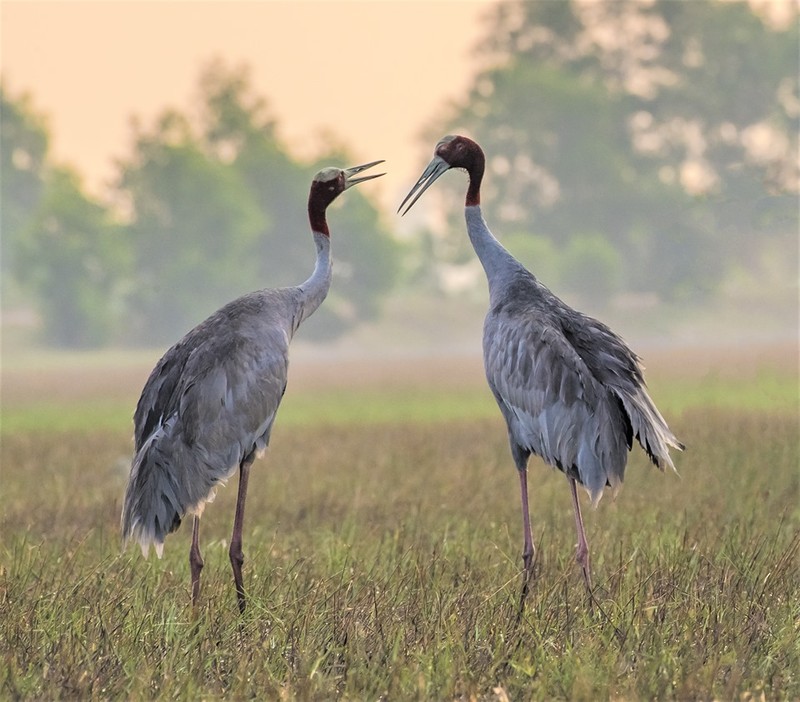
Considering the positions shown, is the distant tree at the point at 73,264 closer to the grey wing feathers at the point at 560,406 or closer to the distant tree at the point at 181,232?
the distant tree at the point at 181,232

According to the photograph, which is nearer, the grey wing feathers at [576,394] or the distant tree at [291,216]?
the grey wing feathers at [576,394]

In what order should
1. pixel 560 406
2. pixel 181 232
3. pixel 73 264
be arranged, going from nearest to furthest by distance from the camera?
pixel 560 406 → pixel 73 264 → pixel 181 232

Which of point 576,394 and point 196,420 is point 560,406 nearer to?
point 576,394

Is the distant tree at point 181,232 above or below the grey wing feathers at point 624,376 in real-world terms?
above

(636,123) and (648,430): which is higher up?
(636,123)

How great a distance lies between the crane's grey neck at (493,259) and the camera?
→ 657 cm

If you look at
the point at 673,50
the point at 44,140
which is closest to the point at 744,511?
the point at 673,50

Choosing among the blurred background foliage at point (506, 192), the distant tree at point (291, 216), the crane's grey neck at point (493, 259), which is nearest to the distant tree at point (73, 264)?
the blurred background foliage at point (506, 192)

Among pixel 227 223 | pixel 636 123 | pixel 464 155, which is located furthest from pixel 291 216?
pixel 464 155

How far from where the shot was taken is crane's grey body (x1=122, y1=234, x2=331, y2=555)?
5848 mm

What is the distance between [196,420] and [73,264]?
42.3 meters

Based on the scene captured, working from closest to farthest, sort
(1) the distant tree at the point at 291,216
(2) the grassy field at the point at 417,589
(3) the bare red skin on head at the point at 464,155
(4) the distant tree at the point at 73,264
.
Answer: (2) the grassy field at the point at 417,589 → (3) the bare red skin on head at the point at 464,155 → (4) the distant tree at the point at 73,264 → (1) the distant tree at the point at 291,216

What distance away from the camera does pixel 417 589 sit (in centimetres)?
552

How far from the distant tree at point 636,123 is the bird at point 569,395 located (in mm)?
46767
